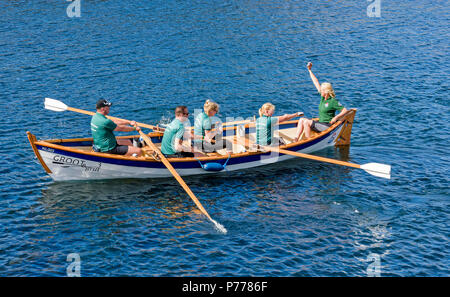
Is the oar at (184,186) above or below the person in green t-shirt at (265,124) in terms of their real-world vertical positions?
below

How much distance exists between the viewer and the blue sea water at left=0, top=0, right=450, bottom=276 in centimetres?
1612

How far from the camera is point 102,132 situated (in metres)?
19.2

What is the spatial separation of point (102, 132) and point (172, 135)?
258 cm

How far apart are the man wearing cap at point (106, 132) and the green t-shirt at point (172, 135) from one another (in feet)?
3.56

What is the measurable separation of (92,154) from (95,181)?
1568mm

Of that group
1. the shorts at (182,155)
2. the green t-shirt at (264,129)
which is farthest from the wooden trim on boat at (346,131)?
the shorts at (182,155)

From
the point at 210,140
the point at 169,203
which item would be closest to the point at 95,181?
the point at 169,203

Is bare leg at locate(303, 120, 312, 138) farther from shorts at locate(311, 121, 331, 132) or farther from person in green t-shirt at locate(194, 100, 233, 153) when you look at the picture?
person in green t-shirt at locate(194, 100, 233, 153)

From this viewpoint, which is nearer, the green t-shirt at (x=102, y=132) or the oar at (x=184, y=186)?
the oar at (x=184, y=186)

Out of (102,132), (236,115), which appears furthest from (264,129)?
(236,115)

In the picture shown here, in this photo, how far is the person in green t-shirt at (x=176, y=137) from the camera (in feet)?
63.3

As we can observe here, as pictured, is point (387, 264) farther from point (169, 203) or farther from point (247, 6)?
point (247, 6)

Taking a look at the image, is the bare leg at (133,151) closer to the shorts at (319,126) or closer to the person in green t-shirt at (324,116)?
the person in green t-shirt at (324,116)
